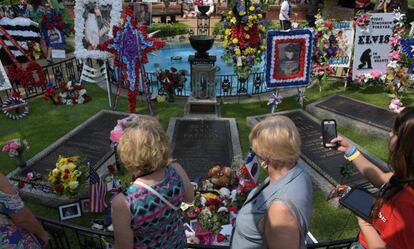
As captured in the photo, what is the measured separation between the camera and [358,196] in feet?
8.98

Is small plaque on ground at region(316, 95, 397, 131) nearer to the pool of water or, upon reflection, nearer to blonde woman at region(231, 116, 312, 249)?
the pool of water

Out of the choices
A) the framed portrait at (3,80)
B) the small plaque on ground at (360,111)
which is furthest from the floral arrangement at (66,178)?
the small plaque on ground at (360,111)

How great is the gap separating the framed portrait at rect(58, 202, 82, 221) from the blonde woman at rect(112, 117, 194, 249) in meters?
3.09

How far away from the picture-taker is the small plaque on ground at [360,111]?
814 centimetres

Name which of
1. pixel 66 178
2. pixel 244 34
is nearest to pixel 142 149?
pixel 66 178

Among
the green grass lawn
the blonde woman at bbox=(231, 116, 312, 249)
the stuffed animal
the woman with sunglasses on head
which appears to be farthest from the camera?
the stuffed animal

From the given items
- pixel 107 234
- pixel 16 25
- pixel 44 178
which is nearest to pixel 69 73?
pixel 16 25

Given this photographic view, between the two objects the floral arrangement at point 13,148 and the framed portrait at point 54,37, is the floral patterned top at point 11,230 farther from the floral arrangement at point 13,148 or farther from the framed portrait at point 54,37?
the framed portrait at point 54,37

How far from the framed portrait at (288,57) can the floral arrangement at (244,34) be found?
1.57 metres

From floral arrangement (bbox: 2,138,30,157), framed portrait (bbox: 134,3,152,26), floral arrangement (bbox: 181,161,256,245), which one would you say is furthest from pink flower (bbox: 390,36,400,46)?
framed portrait (bbox: 134,3,152,26)

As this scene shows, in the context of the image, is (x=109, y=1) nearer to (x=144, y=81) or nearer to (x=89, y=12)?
(x=89, y=12)

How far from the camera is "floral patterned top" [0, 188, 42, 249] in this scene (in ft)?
8.46

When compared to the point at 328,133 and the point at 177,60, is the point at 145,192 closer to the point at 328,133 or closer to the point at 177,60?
the point at 328,133

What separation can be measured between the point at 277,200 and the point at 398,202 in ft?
2.93
